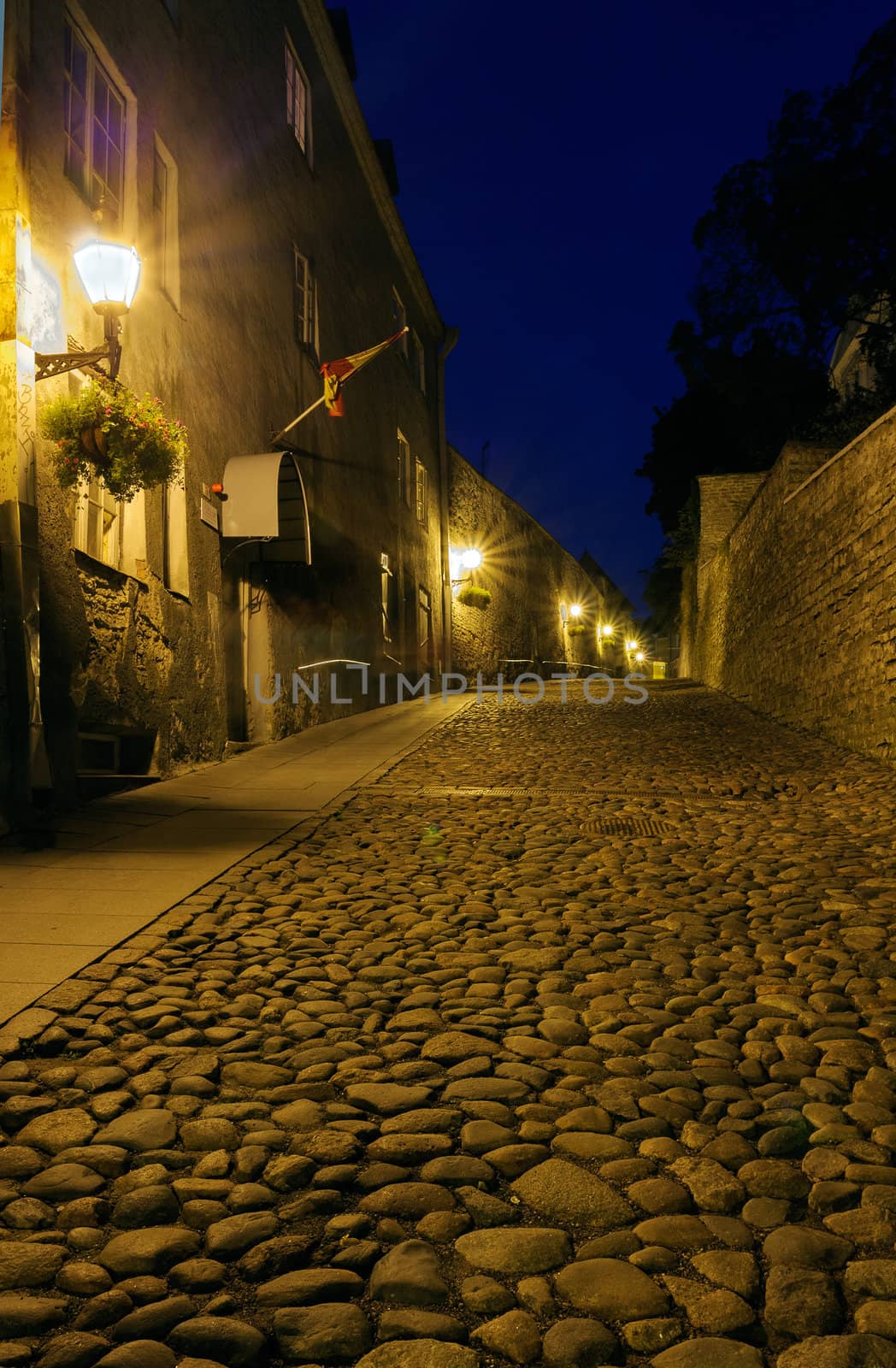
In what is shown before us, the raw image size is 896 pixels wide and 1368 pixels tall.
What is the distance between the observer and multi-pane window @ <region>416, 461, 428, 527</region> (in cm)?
2084

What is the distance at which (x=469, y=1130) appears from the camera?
230 centimetres

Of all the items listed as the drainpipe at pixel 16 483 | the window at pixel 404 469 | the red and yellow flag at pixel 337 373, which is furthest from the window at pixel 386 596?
the drainpipe at pixel 16 483

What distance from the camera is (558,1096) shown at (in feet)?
8.10

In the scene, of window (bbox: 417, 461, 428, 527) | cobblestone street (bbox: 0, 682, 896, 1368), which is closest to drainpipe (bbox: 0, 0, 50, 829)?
cobblestone street (bbox: 0, 682, 896, 1368)

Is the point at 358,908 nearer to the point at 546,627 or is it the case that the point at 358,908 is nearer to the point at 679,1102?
the point at 679,1102

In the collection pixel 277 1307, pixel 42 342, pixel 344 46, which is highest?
pixel 344 46

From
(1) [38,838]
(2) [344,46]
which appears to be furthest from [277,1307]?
(2) [344,46]

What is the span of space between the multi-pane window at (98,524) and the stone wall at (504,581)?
51.7 feet

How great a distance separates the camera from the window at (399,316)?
19147 mm

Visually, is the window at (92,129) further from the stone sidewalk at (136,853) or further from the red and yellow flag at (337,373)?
the red and yellow flag at (337,373)

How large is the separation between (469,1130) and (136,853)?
3.42 metres

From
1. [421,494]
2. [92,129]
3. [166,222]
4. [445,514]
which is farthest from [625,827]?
[445,514]

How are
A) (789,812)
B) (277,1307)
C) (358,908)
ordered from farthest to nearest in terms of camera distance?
1. (789,812)
2. (358,908)
3. (277,1307)

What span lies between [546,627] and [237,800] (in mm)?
26246
